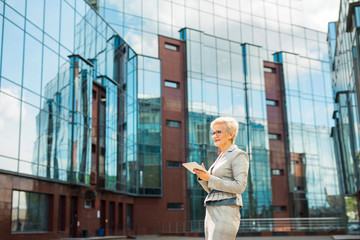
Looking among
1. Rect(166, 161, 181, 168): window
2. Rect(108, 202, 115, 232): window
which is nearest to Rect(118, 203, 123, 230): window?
Rect(108, 202, 115, 232): window

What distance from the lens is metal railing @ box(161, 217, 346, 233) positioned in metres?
38.9

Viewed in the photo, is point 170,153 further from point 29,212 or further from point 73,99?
point 29,212

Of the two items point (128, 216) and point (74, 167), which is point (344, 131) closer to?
point (128, 216)

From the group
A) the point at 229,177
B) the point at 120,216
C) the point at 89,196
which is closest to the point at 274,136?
the point at 120,216

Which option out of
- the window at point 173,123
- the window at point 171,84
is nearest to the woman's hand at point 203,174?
the window at point 173,123

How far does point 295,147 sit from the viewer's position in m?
47.4

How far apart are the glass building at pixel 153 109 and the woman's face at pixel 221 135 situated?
61.7 feet

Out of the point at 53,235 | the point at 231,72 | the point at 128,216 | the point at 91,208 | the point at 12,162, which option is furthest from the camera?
the point at 231,72

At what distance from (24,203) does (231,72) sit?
2796 centimetres

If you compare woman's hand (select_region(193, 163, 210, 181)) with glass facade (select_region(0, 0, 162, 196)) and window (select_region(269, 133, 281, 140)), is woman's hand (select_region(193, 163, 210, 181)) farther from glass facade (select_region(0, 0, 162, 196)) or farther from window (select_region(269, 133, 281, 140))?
window (select_region(269, 133, 281, 140))

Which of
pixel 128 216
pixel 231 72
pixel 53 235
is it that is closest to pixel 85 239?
pixel 53 235

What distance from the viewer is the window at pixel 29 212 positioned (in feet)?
74.2

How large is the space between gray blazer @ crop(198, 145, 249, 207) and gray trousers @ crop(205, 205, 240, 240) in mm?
89

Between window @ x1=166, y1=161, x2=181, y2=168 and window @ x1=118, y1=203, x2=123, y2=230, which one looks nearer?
window @ x1=118, y1=203, x2=123, y2=230
